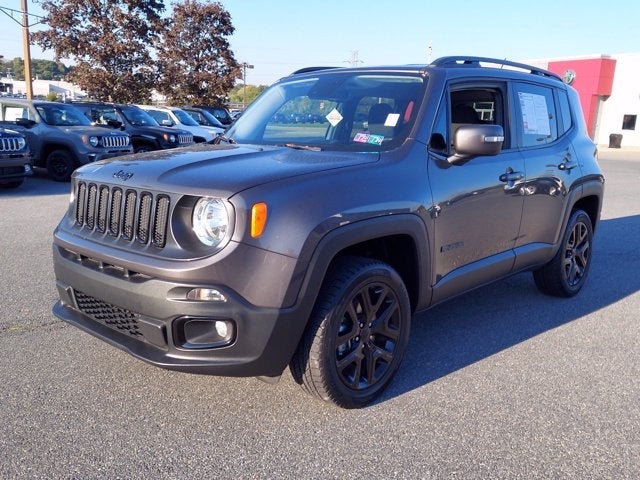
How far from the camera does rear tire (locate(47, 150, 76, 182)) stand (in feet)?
41.2

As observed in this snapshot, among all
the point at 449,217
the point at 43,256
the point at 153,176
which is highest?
the point at 153,176

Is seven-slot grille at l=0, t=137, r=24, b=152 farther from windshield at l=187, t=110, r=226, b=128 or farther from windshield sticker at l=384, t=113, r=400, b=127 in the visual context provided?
windshield at l=187, t=110, r=226, b=128

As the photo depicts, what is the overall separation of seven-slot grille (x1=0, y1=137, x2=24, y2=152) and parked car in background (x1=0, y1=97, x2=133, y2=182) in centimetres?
177

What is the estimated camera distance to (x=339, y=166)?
10.3 ft

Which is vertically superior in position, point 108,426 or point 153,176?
point 153,176

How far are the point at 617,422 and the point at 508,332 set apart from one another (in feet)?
4.41

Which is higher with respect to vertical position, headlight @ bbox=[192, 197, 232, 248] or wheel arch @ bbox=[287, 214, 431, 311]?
headlight @ bbox=[192, 197, 232, 248]

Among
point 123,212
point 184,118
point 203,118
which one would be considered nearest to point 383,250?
point 123,212

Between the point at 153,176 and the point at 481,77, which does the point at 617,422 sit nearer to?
the point at 481,77

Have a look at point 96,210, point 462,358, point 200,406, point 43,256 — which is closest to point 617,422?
point 462,358

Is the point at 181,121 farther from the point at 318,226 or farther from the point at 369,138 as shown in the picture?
the point at 318,226

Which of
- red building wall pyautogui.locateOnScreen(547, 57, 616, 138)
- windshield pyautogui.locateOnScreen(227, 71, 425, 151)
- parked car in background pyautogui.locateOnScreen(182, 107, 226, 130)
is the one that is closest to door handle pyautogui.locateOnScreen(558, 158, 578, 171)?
windshield pyautogui.locateOnScreen(227, 71, 425, 151)

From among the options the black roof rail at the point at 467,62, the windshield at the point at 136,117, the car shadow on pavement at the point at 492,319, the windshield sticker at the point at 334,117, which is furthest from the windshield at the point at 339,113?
the windshield at the point at 136,117

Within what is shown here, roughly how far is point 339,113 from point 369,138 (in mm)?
420
